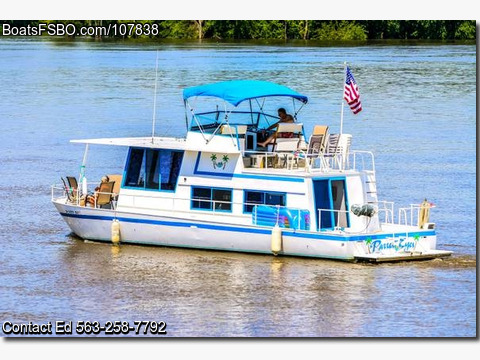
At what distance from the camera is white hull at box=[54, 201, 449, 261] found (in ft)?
91.1

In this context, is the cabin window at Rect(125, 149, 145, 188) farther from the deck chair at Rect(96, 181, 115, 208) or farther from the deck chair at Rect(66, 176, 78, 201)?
the deck chair at Rect(66, 176, 78, 201)

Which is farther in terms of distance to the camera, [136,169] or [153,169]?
[136,169]

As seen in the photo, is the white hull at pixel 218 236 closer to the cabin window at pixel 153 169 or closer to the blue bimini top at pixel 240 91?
the cabin window at pixel 153 169

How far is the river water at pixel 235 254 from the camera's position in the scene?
24.3 metres

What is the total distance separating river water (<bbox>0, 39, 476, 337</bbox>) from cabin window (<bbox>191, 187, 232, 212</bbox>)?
1029mm

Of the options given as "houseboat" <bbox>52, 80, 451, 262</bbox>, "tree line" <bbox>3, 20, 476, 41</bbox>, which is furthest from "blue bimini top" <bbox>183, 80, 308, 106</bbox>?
"tree line" <bbox>3, 20, 476, 41</bbox>

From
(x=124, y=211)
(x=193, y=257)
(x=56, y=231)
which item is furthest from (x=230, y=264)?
(x=56, y=231)

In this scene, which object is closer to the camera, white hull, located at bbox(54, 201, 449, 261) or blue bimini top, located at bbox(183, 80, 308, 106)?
white hull, located at bbox(54, 201, 449, 261)

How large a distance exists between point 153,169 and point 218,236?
2.28 m

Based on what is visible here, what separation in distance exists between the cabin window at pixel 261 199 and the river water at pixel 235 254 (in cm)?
107

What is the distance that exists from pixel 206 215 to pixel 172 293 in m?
3.76

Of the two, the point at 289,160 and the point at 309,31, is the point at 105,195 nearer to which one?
the point at 289,160

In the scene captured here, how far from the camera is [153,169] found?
30031 mm

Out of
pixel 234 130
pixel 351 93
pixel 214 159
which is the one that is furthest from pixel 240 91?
pixel 351 93
